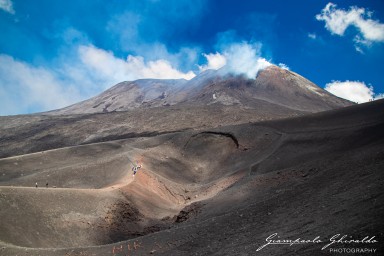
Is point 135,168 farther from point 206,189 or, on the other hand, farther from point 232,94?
point 232,94

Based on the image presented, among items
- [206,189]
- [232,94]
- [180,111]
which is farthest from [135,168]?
[232,94]

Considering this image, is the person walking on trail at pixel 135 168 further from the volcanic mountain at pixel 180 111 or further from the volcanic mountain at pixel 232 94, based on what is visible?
Answer: the volcanic mountain at pixel 232 94

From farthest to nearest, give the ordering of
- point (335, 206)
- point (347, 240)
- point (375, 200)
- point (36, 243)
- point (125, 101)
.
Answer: point (125, 101), point (36, 243), point (335, 206), point (375, 200), point (347, 240)

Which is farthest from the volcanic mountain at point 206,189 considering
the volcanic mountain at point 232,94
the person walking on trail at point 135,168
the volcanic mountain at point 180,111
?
the volcanic mountain at point 232,94

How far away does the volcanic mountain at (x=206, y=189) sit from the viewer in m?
13.0

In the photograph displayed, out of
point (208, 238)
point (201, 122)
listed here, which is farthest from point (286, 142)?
point (201, 122)

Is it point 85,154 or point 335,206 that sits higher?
point 85,154

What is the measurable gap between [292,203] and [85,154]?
3376cm

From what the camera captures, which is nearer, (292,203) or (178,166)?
(292,203)

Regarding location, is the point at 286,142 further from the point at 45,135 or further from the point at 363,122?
the point at 45,135

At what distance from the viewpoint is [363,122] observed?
3020 centimetres

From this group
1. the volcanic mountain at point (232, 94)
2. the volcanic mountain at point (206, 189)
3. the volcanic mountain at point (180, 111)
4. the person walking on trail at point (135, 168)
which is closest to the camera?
the volcanic mountain at point (206, 189)

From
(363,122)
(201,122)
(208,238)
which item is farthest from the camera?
(201,122)

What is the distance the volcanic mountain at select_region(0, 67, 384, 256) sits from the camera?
1303 centimetres
